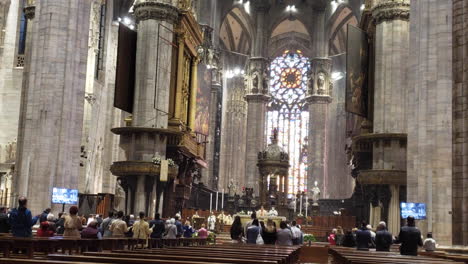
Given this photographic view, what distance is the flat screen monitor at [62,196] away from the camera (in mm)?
20109

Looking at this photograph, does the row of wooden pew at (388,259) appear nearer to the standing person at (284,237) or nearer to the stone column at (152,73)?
the standing person at (284,237)

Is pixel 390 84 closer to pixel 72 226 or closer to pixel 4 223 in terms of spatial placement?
pixel 72 226

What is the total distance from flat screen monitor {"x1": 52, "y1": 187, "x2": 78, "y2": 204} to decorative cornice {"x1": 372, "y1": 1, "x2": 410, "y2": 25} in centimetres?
1694

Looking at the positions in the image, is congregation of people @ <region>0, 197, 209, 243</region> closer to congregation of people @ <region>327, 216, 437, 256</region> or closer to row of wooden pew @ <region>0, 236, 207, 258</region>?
row of wooden pew @ <region>0, 236, 207, 258</region>

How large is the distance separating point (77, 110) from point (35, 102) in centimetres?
146

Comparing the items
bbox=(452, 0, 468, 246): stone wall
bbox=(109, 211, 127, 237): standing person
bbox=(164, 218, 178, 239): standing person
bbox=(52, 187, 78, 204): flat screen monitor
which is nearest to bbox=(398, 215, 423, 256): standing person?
bbox=(452, 0, 468, 246): stone wall

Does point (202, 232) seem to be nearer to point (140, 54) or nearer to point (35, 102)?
point (35, 102)

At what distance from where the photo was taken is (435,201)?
1856 centimetres

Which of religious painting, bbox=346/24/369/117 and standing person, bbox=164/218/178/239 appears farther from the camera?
religious painting, bbox=346/24/369/117

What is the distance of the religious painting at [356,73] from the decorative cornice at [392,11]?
1582mm

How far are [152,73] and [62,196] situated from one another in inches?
537

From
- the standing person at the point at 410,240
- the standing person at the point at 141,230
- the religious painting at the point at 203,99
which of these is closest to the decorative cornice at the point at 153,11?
the religious painting at the point at 203,99

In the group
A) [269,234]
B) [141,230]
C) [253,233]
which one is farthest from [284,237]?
[141,230]

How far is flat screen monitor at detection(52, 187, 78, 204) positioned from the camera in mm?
20109
